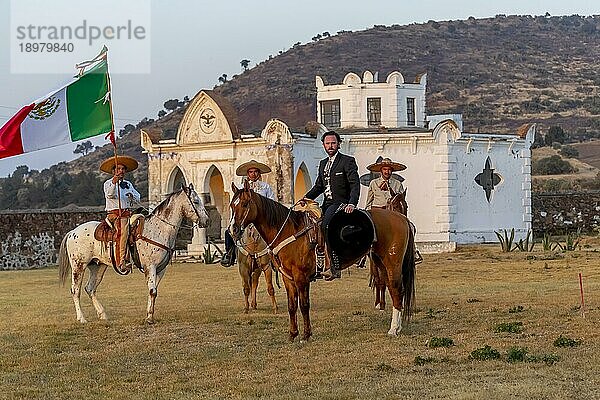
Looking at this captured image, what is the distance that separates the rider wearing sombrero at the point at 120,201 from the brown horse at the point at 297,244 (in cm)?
279

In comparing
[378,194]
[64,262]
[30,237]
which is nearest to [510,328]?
[378,194]

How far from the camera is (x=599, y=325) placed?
12.6 m

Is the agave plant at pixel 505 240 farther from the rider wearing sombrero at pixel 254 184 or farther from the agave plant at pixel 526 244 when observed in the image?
the rider wearing sombrero at pixel 254 184

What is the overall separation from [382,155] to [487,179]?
3.61 metres

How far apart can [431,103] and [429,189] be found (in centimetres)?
4802

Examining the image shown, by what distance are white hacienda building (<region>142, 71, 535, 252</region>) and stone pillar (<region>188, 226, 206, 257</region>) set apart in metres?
0.15

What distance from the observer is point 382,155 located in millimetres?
31250

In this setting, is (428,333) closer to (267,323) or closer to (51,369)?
(267,323)

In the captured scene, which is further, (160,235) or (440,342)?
(160,235)

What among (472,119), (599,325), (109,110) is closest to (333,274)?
(599,325)

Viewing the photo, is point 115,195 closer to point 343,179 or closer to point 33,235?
point 343,179

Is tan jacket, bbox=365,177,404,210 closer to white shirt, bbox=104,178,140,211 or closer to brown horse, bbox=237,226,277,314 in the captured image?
brown horse, bbox=237,226,277,314

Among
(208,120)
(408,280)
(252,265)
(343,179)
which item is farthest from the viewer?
(208,120)

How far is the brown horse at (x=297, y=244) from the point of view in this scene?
12.0 m
